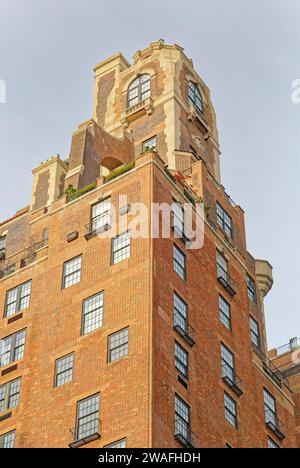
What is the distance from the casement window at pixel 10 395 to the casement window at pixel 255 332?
62.2 ft

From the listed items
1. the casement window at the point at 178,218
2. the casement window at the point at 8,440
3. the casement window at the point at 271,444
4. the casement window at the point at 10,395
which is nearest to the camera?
the casement window at the point at 8,440

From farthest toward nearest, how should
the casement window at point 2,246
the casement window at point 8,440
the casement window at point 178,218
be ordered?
the casement window at point 2,246 < the casement window at point 178,218 < the casement window at point 8,440

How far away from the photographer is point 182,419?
6412cm

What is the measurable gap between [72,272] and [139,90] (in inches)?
961

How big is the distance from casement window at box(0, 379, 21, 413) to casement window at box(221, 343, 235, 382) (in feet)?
39.8

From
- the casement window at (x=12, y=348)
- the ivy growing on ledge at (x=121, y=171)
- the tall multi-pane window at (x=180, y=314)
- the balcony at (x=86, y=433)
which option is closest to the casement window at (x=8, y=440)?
the balcony at (x=86, y=433)

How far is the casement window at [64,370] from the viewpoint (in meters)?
67.1

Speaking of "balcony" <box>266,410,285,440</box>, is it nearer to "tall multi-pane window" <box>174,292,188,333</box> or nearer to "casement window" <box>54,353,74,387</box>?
"tall multi-pane window" <box>174,292,188,333</box>

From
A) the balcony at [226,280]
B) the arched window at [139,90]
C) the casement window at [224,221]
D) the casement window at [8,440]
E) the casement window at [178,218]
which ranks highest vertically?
the arched window at [139,90]

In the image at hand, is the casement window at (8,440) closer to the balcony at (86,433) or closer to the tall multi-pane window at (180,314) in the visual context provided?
the balcony at (86,433)

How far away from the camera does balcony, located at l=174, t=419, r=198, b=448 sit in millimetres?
62278

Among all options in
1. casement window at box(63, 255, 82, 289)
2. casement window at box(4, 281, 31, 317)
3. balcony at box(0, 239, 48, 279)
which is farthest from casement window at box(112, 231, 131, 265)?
balcony at box(0, 239, 48, 279)

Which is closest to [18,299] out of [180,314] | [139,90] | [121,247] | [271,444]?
[121,247]

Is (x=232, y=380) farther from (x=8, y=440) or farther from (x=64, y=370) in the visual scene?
(x=8, y=440)
